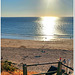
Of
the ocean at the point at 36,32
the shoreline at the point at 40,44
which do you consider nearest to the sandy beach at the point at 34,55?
the shoreline at the point at 40,44

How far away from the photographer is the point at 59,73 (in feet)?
11.1

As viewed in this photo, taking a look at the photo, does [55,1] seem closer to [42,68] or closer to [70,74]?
[42,68]

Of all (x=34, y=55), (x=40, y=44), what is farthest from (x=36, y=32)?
(x=34, y=55)

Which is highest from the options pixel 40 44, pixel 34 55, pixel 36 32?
pixel 36 32

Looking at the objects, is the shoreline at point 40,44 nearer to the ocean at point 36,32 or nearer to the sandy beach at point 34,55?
the sandy beach at point 34,55

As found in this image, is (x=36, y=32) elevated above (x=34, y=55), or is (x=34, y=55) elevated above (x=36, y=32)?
(x=36, y=32)

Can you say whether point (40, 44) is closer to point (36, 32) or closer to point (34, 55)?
point (34, 55)

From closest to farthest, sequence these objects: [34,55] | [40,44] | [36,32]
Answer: [34,55] → [40,44] → [36,32]

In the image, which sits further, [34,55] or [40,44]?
[40,44]

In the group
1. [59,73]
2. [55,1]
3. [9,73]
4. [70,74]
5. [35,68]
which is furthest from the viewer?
[55,1]

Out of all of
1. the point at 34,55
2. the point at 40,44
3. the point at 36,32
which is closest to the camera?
the point at 34,55

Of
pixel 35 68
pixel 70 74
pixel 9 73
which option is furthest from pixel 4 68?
pixel 70 74

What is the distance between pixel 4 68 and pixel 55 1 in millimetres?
9741

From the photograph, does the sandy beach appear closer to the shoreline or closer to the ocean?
the shoreline
